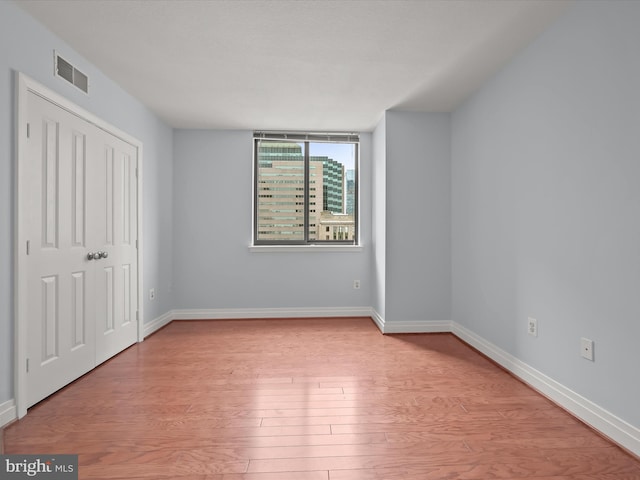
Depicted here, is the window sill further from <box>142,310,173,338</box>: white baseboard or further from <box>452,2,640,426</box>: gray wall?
<box>452,2,640,426</box>: gray wall

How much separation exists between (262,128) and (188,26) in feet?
7.38

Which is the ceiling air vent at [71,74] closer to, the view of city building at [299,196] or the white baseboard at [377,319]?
the view of city building at [299,196]

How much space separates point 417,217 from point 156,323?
3.19m

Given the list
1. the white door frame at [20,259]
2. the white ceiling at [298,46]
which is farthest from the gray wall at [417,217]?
the white door frame at [20,259]

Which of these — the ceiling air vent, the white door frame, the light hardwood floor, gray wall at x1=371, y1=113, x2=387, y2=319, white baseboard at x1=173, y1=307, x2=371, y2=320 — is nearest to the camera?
the light hardwood floor

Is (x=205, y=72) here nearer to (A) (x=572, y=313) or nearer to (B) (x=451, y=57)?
(B) (x=451, y=57)

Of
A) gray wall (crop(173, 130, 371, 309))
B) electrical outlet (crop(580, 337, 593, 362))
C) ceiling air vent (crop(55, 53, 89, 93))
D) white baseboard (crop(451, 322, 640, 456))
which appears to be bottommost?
white baseboard (crop(451, 322, 640, 456))

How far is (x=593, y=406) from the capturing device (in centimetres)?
202

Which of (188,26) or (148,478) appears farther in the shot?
(188,26)

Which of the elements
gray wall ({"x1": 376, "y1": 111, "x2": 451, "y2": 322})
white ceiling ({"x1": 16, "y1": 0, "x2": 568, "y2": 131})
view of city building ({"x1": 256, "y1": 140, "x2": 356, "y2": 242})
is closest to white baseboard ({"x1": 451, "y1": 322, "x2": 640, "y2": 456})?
gray wall ({"x1": 376, "y1": 111, "x2": 451, "y2": 322})

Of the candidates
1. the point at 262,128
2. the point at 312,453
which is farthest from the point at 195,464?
the point at 262,128

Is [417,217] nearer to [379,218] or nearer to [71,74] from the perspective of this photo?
[379,218]

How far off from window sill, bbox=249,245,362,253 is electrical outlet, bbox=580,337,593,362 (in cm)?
288

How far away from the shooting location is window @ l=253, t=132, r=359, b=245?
4.86 metres
